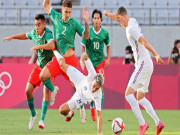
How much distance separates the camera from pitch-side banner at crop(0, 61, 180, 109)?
52.1 ft

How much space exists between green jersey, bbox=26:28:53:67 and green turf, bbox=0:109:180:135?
4.44 feet

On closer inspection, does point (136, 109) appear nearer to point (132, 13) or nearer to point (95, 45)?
point (95, 45)

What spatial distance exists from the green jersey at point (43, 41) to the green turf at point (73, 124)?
1.35 m

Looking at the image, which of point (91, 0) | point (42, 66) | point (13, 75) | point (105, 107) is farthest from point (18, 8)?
point (42, 66)

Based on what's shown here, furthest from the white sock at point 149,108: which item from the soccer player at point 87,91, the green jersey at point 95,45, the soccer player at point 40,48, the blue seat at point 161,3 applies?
the blue seat at point 161,3

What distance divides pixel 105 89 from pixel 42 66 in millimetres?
5470

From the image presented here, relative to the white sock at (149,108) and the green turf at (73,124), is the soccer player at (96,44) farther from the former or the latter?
the white sock at (149,108)

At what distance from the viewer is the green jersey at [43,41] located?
34.2ft

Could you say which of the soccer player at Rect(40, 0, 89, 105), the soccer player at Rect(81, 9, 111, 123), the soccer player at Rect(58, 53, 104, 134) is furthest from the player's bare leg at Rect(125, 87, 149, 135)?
the soccer player at Rect(81, 9, 111, 123)

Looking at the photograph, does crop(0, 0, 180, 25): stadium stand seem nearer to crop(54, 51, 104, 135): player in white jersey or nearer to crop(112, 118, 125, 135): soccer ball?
crop(54, 51, 104, 135): player in white jersey

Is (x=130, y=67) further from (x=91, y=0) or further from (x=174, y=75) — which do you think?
(x=91, y=0)

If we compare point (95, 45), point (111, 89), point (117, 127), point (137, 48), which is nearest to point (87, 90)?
point (117, 127)

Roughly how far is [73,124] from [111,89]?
15.9ft

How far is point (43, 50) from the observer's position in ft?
34.7
